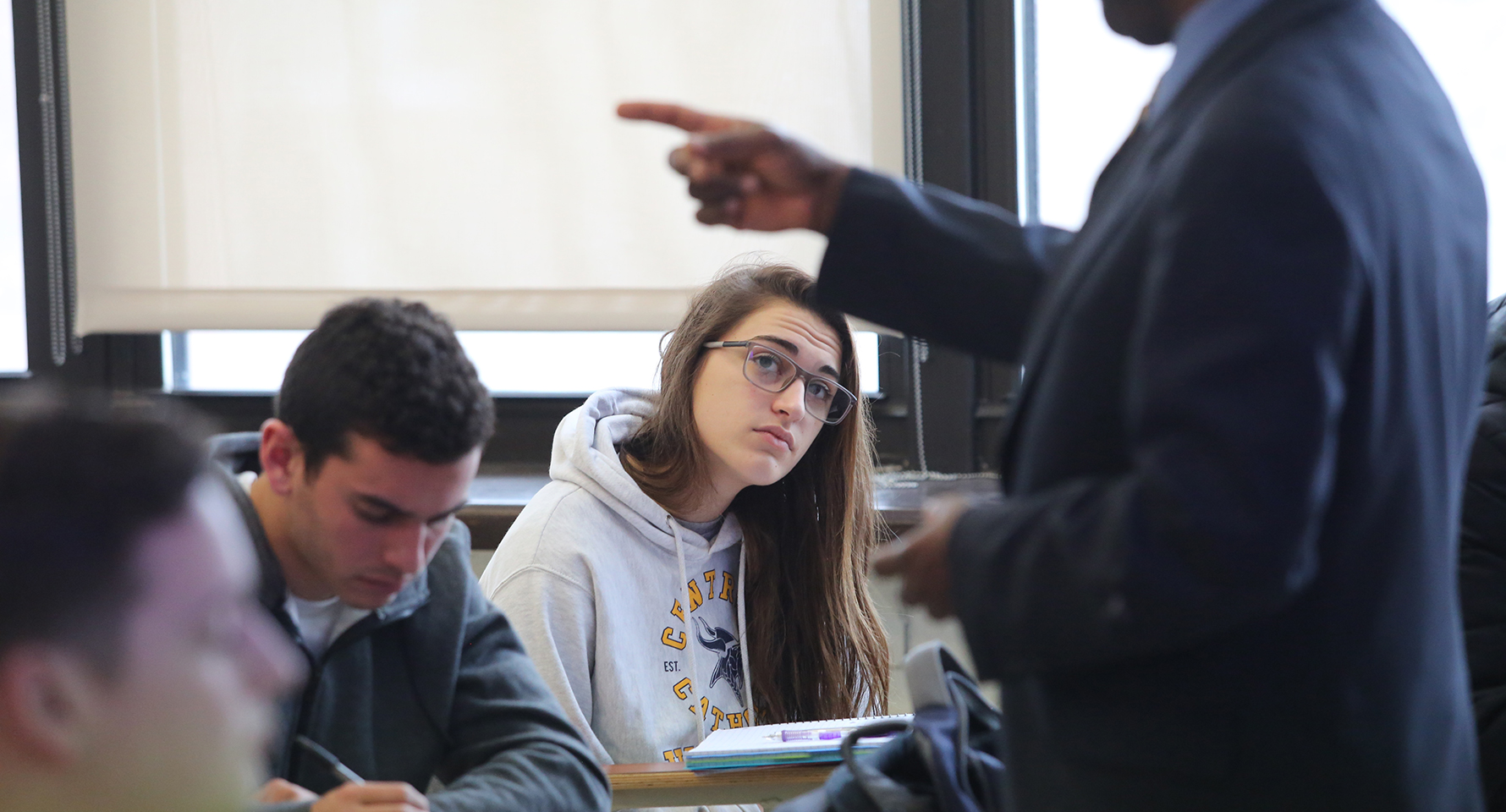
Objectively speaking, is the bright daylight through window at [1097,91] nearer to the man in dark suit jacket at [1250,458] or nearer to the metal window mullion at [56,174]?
the man in dark suit jacket at [1250,458]

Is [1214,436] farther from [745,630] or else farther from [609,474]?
[745,630]

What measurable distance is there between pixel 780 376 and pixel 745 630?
1.43 ft

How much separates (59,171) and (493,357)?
1094mm

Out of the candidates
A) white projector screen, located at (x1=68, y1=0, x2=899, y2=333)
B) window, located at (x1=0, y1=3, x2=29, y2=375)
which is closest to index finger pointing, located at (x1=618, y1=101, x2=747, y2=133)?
white projector screen, located at (x1=68, y1=0, x2=899, y2=333)

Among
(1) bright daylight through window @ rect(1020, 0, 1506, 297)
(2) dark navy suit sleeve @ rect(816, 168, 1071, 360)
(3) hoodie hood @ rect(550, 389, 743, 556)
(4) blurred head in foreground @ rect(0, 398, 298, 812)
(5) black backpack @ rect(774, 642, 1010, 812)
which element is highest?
(1) bright daylight through window @ rect(1020, 0, 1506, 297)

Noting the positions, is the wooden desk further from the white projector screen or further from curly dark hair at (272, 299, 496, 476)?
the white projector screen

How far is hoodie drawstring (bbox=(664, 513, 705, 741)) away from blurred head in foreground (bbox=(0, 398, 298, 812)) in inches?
56.7

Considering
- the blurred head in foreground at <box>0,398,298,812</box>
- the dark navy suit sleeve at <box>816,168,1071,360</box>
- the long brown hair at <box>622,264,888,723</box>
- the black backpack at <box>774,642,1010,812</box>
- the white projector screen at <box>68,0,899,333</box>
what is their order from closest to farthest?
the blurred head in foreground at <box>0,398,298,812</box> < the dark navy suit sleeve at <box>816,168,1071,360</box> < the black backpack at <box>774,642,1010,812</box> < the long brown hair at <box>622,264,888,723</box> < the white projector screen at <box>68,0,899,333</box>

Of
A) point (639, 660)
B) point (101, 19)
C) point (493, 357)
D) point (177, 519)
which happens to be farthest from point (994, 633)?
point (101, 19)

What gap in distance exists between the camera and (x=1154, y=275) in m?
0.72

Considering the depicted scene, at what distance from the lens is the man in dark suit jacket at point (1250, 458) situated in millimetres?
680

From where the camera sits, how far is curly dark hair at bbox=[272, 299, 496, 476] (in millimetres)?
1188

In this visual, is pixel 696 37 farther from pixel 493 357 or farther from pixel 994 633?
pixel 994 633

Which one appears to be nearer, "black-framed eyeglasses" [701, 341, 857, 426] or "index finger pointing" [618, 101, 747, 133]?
"index finger pointing" [618, 101, 747, 133]
